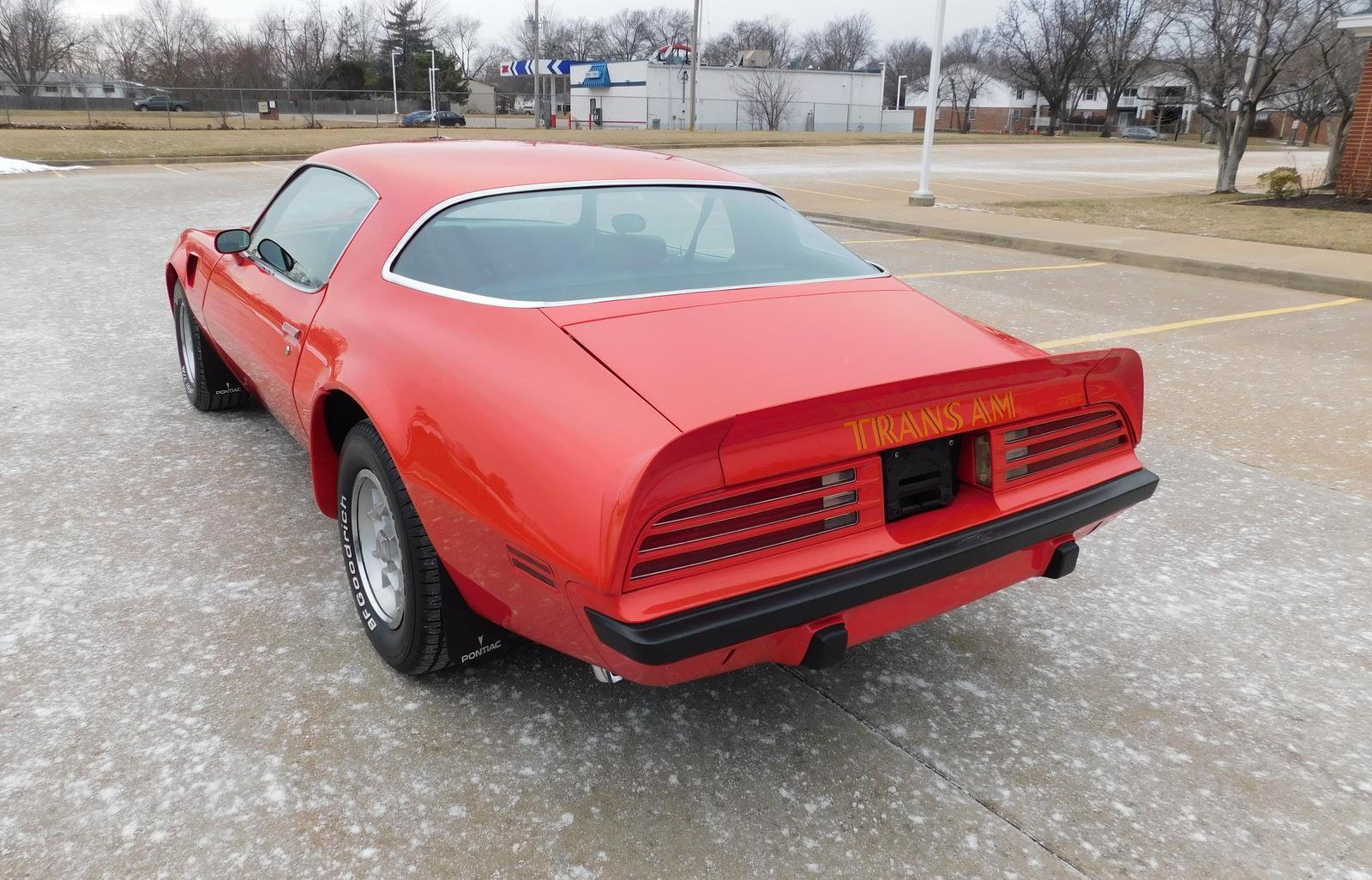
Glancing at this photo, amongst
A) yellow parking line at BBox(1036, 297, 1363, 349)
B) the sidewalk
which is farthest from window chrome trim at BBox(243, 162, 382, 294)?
the sidewalk

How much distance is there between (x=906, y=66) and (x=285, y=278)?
117332 mm

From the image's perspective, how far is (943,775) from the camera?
242 centimetres

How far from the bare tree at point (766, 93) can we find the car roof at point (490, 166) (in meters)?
61.3

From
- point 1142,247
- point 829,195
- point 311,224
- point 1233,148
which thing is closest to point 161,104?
point 829,195

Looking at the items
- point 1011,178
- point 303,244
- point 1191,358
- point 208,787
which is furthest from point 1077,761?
point 1011,178

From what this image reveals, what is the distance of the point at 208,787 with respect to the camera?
90.6 inches

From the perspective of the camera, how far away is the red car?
2.00 m

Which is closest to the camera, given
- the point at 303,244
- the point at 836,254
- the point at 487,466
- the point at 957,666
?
the point at 487,466

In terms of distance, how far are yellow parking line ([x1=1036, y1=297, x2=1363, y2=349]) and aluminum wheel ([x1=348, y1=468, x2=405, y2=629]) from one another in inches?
196

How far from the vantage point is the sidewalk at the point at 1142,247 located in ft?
31.8

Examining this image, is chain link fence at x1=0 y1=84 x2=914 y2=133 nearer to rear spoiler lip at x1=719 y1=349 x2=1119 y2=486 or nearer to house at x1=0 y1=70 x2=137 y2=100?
house at x1=0 y1=70 x2=137 y2=100

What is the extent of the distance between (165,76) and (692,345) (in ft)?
279

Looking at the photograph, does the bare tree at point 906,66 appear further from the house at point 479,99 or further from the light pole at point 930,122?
the light pole at point 930,122

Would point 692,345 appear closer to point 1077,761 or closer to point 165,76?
point 1077,761
